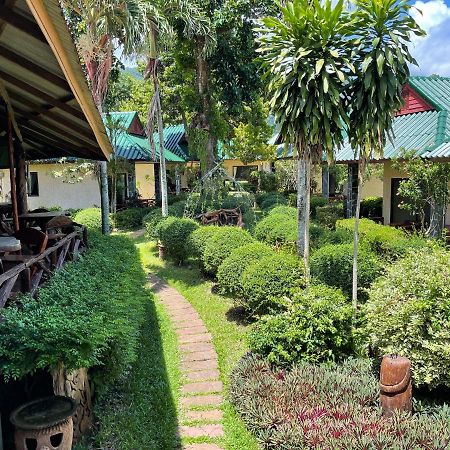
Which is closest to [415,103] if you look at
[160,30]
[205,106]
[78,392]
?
[160,30]

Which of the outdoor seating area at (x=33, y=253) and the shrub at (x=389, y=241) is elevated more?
the outdoor seating area at (x=33, y=253)

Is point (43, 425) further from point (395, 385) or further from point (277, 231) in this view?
point (277, 231)

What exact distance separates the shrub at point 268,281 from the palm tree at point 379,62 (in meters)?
1.15

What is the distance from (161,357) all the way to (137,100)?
2565 cm

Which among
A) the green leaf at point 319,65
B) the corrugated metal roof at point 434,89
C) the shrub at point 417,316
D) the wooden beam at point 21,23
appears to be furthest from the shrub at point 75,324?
the corrugated metal roof at point 434,89

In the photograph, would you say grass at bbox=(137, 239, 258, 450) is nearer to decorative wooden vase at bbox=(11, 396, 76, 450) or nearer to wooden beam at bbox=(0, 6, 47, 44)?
decorative wooden vase at bbox=(11, 396, 76, 450)

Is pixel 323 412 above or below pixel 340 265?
below

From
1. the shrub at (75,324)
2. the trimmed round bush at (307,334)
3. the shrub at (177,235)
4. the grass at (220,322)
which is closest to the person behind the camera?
the shrub at (75,324)

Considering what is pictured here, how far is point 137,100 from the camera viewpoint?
1169 inches

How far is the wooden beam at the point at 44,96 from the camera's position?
5.17 m

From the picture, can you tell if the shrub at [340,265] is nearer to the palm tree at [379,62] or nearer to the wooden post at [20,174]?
the palm tree at [379,62]

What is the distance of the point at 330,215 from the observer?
1731 cm

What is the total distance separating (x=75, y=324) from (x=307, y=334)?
11.3 ft

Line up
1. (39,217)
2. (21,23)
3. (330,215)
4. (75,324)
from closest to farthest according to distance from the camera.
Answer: (21,23)
(75,324)
(39,217)
(330,215)
